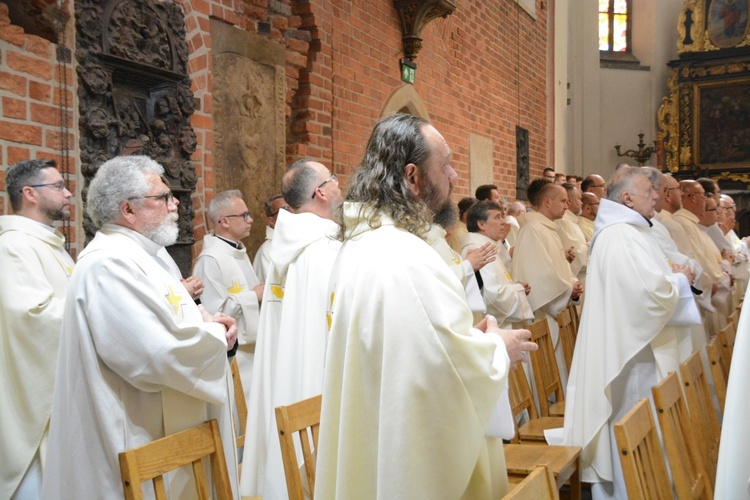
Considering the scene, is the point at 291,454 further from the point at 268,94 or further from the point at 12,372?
the point at 268,94

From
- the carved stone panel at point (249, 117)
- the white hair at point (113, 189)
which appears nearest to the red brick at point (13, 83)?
the white hair at point (113, 189)

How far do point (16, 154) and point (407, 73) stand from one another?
5.13 metres

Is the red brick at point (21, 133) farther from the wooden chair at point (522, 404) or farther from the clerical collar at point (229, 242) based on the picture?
the wooden chair at point (522, 404)

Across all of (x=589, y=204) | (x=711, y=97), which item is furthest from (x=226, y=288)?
(x=711, y=97)

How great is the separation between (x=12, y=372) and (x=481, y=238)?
3.54 m

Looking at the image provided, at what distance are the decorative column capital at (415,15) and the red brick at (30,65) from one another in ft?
15.4

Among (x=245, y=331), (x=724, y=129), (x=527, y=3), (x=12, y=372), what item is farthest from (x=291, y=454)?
(x=724, y=129)

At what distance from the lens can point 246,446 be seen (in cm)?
386

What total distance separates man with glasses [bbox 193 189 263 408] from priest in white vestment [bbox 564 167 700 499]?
203 centimetres

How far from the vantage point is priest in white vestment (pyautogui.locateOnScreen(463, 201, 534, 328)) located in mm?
5992

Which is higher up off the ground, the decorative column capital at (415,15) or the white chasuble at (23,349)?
the decorative column capital at (415,15)

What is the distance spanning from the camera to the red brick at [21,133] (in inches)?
149

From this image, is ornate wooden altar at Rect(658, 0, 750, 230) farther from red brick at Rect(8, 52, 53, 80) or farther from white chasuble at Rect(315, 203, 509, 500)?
white chasuble at Rect(315, 203, 509, 500)

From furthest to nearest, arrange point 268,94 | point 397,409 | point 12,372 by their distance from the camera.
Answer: point 268,94 → point 12,372 → point 397,409
